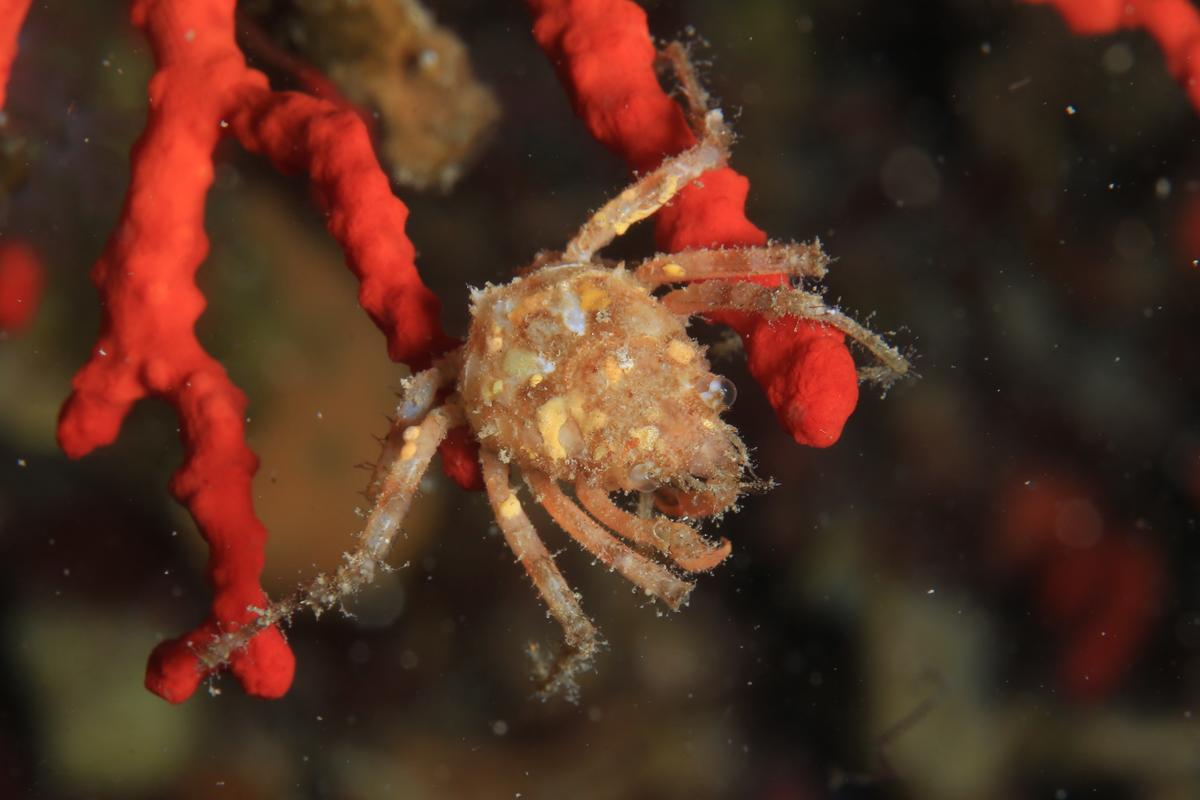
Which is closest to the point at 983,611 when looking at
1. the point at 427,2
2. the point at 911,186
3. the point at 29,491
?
the point at 911,186

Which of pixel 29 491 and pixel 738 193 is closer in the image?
pixel 738 193

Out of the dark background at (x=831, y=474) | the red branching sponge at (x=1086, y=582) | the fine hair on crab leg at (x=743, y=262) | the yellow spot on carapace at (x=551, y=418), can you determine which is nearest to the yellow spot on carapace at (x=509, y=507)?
the yellow spot on carapace at (x=551, y=418)

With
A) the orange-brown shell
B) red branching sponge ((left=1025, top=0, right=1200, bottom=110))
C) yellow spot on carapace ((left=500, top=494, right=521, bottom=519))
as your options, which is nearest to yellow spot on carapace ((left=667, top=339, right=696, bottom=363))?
the orange-brown shell

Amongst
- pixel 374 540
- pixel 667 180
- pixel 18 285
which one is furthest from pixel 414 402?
pixel 18 285

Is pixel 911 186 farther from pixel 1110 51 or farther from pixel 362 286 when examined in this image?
pixel 362 286

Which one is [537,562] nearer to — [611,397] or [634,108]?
[611,397]

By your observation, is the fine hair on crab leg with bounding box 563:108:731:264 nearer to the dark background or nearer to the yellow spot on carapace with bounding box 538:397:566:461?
the yellow spot on carapace with bounding box 538:397:566:461

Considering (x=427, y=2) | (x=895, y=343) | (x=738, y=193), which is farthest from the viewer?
(x=427, y=2)
